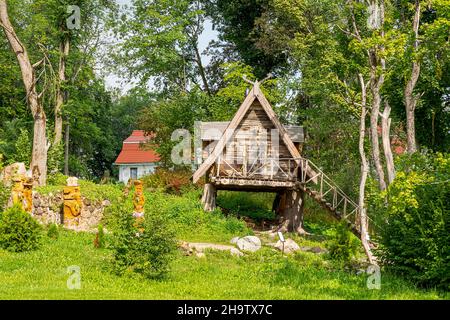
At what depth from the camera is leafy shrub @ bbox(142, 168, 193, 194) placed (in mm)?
28766

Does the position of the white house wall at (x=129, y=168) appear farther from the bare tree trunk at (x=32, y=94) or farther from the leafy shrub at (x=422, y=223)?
the leafy shrub at (x=422, y=223)

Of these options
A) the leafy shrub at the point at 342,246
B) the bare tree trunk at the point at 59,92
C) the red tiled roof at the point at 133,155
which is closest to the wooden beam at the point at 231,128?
the leafy shrub at the point at 342,246

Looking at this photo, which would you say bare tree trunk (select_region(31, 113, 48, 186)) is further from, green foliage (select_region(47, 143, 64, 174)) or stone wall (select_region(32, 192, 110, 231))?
green foliage (select_region(47, 143, 64, 174))

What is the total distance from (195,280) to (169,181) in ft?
53.7

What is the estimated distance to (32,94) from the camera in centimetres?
2517

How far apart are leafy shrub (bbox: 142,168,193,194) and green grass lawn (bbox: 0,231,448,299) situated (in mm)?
11942

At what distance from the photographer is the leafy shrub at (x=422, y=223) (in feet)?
41.5

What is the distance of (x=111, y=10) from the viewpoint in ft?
126

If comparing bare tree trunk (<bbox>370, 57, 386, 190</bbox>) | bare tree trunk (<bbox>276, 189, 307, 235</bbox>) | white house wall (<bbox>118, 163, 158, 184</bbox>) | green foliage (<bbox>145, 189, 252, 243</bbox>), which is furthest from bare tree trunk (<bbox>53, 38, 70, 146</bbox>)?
white house wall (<bbox>118, 163, 158, 184</bbox>)

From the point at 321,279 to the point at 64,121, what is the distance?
25.8 meters

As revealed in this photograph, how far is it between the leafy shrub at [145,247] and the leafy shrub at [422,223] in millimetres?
5103

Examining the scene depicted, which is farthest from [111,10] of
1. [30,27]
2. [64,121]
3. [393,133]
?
[393,133]

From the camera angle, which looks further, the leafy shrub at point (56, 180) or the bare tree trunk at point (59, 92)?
the bare tree trunk at point (59, 92)
